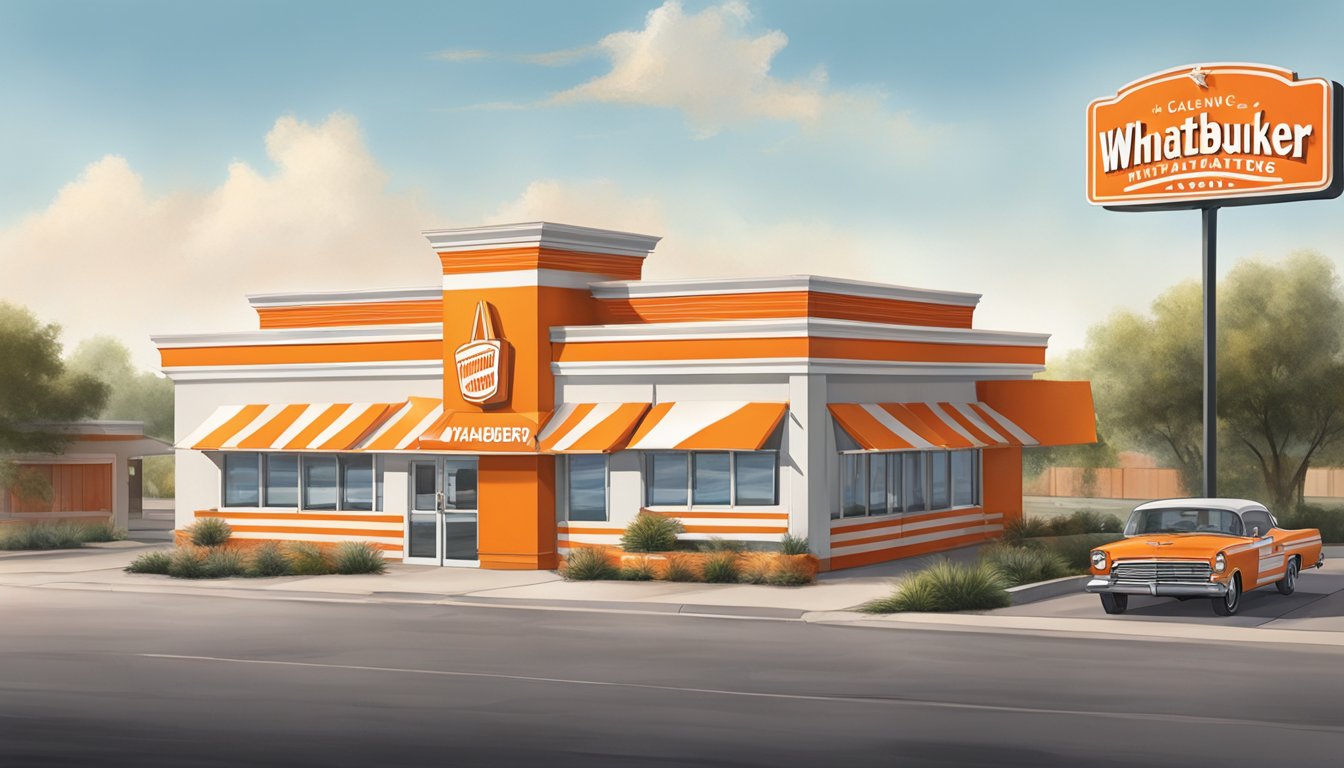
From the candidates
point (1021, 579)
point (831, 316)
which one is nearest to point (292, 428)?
point (831, 316)

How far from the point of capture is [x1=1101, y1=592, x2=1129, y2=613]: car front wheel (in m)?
25.2

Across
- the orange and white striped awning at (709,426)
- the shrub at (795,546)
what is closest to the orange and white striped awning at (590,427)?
the orange and white striped awning at (709,426)

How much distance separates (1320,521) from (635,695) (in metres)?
29.5

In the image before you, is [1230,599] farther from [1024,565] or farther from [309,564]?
[309,564]

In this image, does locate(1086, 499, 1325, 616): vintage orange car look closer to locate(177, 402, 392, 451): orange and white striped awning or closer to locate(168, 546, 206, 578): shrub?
locate(177, 402, 392, 451): orange and white striped awning

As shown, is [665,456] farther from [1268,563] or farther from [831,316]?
[1268,563]

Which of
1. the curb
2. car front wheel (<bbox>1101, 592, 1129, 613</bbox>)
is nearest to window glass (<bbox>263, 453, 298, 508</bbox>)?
the curb

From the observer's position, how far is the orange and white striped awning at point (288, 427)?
33750mm

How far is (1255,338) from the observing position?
5478 cm

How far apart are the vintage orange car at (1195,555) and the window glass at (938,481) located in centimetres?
909

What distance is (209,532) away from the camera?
1374 inches

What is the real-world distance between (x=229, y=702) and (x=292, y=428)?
18.0 m

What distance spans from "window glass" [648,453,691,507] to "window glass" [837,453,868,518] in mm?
2756

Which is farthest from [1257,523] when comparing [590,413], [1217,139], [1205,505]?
[590,413]
